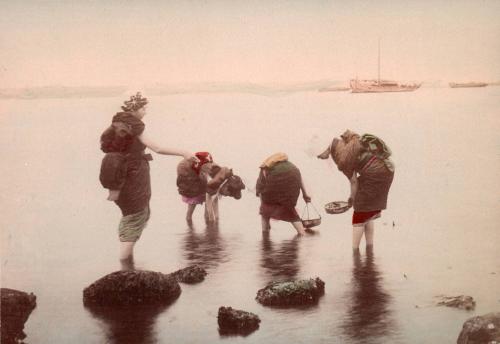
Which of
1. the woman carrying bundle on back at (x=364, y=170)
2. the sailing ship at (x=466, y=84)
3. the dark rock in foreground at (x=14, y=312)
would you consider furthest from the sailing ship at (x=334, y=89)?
the dark rock in foreground at (x=14, y=312)

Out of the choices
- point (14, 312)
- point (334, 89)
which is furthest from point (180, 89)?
point (14, 312)

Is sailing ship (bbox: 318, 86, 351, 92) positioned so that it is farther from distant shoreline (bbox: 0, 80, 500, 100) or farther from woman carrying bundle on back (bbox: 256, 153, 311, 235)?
woman carrying bundle on back (bbox: 256, 153, 311, 235)

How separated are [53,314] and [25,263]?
0.58 meters

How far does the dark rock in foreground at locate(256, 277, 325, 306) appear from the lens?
7227 millimetres

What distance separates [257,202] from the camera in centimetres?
805

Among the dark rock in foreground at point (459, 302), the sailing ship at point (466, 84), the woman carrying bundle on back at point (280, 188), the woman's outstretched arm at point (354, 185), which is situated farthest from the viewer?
the woman carrying bundle on back at point (280, 188)

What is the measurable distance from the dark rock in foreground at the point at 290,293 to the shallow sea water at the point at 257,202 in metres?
0.12

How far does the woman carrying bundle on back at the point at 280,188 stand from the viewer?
7.91 meters

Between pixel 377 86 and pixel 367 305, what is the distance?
193cm

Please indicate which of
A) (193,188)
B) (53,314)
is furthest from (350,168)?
(53,314)

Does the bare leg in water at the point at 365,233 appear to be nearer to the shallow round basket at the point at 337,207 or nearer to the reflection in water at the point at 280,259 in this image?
the shallow round basket at the point at 337,207

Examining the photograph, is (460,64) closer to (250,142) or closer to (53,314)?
(250,142)

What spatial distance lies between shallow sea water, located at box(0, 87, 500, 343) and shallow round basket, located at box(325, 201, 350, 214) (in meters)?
0.10

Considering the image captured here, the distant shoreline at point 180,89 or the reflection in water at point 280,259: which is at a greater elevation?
the distant shoreline at point 180,89
